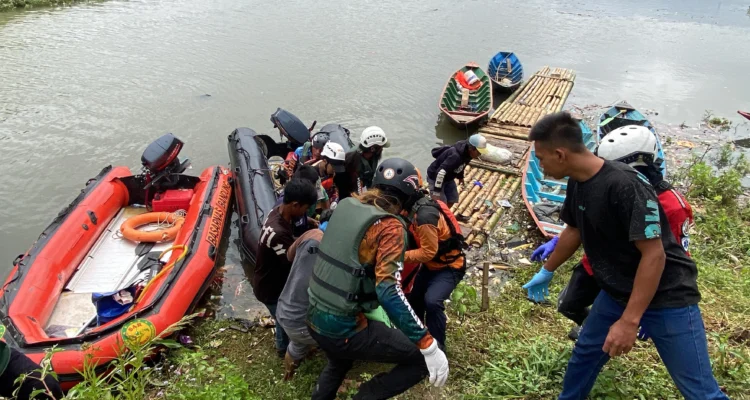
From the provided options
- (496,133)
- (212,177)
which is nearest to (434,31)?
(496,133)

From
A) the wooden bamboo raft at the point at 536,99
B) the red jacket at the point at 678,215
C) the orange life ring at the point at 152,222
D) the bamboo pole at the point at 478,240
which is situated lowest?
the wooden bamboo raft at the point at 536,99

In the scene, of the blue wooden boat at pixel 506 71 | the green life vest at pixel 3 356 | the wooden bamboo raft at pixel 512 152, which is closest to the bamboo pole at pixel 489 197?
the wooden bamboo raft at pixel 512 152

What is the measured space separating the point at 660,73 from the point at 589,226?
18.9 m

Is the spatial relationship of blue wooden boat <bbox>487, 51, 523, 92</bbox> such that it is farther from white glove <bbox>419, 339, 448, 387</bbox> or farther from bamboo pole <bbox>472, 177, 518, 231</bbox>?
white glove <bbox>419, 339, 448, 387</bbox>

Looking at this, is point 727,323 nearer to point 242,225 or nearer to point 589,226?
point 589,226

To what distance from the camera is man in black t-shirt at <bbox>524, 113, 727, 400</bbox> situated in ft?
7.70

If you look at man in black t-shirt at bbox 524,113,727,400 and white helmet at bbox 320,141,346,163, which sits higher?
man in black t-shirt at bbox 524,113,727,400

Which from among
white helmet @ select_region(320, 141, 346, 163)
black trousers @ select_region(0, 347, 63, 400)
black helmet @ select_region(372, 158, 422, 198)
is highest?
black helmet @ select_region(372, 158, 422, 198)

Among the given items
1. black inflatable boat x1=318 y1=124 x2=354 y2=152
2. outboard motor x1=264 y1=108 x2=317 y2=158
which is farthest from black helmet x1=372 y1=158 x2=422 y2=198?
outboard motor x1=264 y1=108 x2=317 y2=158

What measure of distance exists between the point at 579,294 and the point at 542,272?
0.38m

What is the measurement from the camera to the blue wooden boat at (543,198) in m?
6.78

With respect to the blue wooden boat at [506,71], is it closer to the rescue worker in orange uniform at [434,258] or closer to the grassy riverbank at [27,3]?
the rescue worker in orange uniform at [434,258]

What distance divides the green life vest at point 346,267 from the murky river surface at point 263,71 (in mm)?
3412

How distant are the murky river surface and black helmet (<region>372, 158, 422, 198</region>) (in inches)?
134
